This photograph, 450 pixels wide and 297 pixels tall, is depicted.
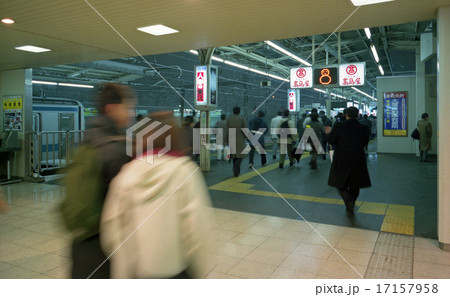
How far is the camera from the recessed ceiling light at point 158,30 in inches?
188

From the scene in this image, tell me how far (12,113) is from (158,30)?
4833mm

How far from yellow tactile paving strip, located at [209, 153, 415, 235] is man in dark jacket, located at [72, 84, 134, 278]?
3.58 metres

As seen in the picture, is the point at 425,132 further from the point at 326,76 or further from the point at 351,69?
the point at 326,76

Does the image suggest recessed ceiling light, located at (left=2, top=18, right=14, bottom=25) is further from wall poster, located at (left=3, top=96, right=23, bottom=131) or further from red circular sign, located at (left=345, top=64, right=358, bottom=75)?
red circular sign, located at (left=345, top=64, right=358, bottom=75)

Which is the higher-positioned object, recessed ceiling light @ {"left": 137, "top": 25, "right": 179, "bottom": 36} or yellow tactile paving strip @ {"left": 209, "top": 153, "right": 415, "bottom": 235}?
recessed ceiling light @ {"left": 137, "top": 25, "right": 179, "bottom": 36}

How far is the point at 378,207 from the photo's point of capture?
17.1 feet

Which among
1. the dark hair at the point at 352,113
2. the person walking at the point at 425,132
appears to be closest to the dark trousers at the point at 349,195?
the dark hair at the point at 352,113

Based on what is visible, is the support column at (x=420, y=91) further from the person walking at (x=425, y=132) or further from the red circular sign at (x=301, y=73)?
the red circular sign at (x=301, y=73)

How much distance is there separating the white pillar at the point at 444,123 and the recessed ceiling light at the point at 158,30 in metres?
3.31

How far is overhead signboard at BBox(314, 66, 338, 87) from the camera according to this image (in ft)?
33.8

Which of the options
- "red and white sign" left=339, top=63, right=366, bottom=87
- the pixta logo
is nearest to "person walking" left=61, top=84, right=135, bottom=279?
the pixta logo

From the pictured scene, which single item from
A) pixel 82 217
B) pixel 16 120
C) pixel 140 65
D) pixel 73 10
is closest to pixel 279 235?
pixel 82 217

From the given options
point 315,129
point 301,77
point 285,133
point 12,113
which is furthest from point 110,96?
point 301,77

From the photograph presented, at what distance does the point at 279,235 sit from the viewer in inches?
159
